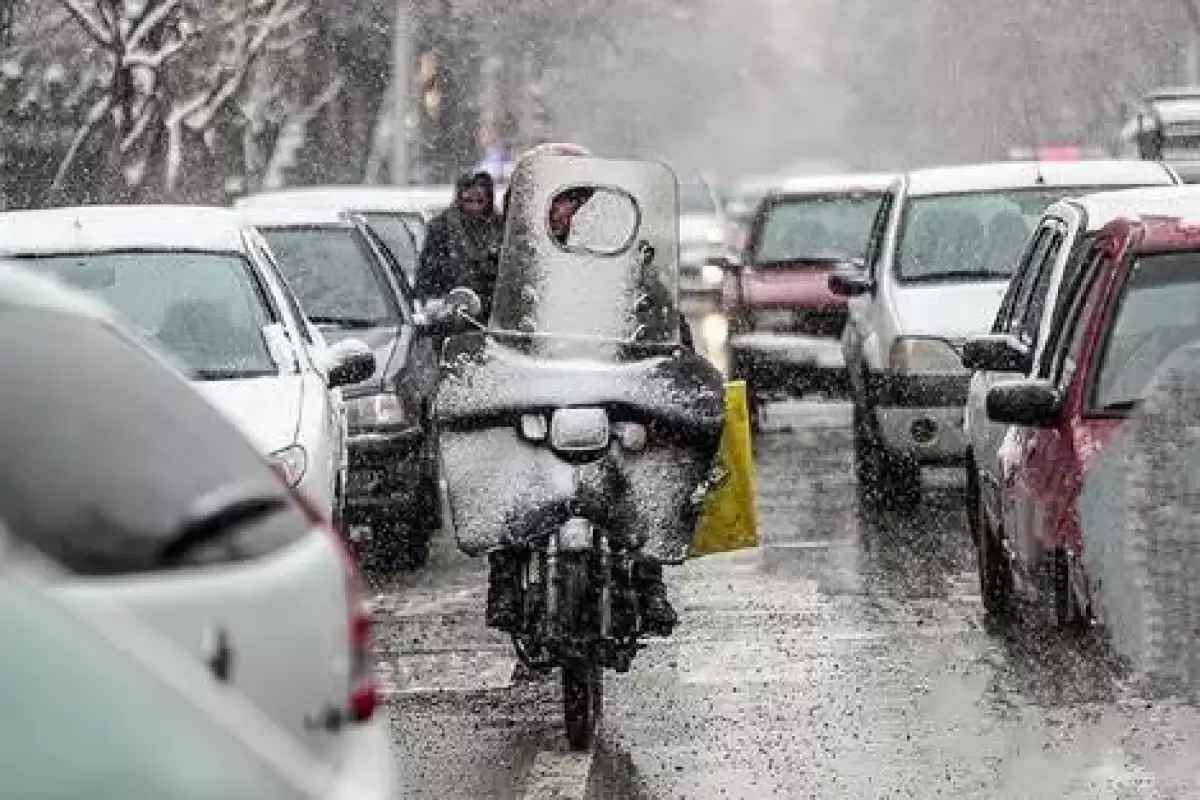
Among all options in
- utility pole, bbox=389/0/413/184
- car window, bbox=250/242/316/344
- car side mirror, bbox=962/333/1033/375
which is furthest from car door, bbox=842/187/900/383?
utility pole, bbox=389/0/413/184

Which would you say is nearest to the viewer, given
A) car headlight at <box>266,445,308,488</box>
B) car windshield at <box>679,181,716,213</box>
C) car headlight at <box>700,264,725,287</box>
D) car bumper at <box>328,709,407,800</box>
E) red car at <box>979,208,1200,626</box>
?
car bumper at <box>328,709,407,800</box>

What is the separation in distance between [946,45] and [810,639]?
59185mm

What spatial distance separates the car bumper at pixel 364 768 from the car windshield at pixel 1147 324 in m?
6.19

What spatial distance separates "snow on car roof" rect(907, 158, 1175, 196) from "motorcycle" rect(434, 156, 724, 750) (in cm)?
776

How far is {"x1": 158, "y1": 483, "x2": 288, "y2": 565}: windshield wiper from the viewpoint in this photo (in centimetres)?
454

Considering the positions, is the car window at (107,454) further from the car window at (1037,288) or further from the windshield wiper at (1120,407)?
the car window at (1037,288)

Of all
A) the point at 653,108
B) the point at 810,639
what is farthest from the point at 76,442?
the point at 653,108

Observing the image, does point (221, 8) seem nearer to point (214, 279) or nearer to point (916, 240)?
point (916, 240)

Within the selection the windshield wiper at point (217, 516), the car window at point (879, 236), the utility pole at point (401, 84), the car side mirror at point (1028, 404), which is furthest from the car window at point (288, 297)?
the utility pole at point (401, 84)

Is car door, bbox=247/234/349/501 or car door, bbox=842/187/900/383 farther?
car door, bbox=842/187/900/383

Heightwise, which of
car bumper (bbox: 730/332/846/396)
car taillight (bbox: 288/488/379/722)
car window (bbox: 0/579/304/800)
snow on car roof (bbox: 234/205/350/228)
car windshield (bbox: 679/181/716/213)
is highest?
car window (bbox: 0/579/304/800)

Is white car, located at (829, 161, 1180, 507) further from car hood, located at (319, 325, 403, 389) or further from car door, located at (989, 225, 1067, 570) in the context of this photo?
car door, located at (989, 225, 1067, 570)

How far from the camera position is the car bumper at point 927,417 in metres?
17.2

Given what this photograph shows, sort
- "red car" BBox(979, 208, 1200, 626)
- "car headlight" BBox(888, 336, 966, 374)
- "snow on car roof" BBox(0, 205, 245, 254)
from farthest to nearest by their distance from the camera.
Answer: "car headlight" BBox(888, 336, 966, 374)
"snow on car roof" BBox(0, 205, 245, 254)
"red car" BBox(979, 208, 1200, 626)
